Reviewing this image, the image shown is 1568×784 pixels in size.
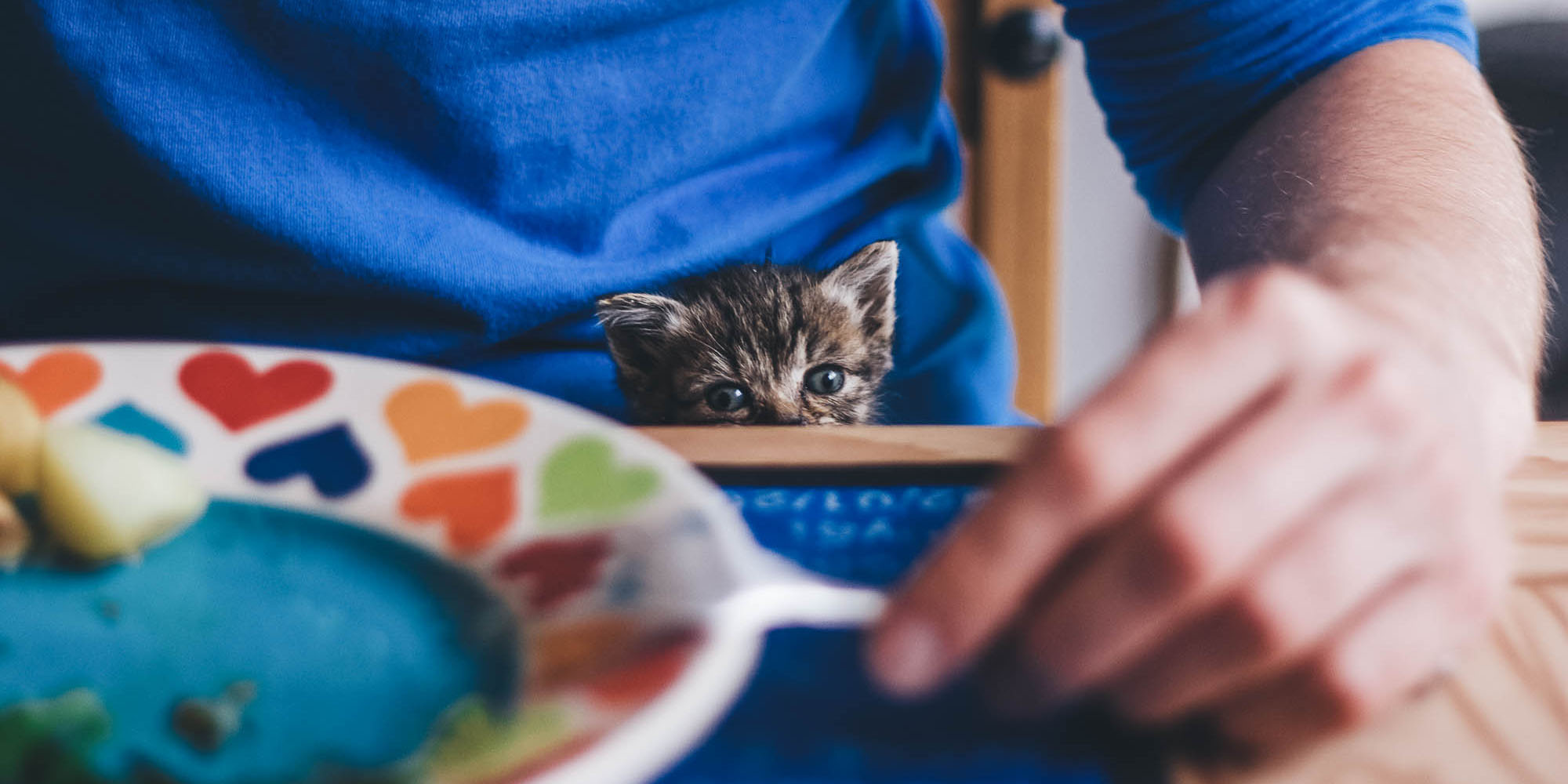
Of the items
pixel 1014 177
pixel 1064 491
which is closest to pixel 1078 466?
pixel 1064 491

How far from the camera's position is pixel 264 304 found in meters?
0.71

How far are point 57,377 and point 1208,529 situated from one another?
51 centimetres

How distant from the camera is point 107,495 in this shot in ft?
1.25

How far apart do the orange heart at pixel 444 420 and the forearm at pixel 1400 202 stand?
12.9 inches

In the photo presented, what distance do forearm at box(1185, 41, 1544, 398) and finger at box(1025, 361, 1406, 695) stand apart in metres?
0.10

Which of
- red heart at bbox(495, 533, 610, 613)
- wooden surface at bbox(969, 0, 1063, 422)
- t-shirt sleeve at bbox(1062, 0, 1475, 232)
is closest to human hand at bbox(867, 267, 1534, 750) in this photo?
red heart at bbox(495, 533, 610, 613)

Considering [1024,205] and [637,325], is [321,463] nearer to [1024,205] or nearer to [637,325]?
[637,325]

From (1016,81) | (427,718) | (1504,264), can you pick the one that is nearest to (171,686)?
(427,718)

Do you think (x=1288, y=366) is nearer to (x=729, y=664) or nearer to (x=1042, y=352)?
(x=729, y=664)

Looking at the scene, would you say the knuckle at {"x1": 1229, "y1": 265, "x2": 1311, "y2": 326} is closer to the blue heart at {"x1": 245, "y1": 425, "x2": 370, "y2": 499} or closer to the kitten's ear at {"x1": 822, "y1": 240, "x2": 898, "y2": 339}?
the blue heart at {"x1": 245, "y1": 425, "x2": 370, "y2": 499}

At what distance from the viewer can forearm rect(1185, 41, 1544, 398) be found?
400 millimetres

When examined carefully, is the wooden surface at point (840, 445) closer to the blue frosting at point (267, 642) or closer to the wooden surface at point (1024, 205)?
the blue frosting at point (267, 642)

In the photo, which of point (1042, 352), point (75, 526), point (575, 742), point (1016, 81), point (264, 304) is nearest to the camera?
point (575, 742)

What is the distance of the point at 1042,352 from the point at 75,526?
5.30ft
